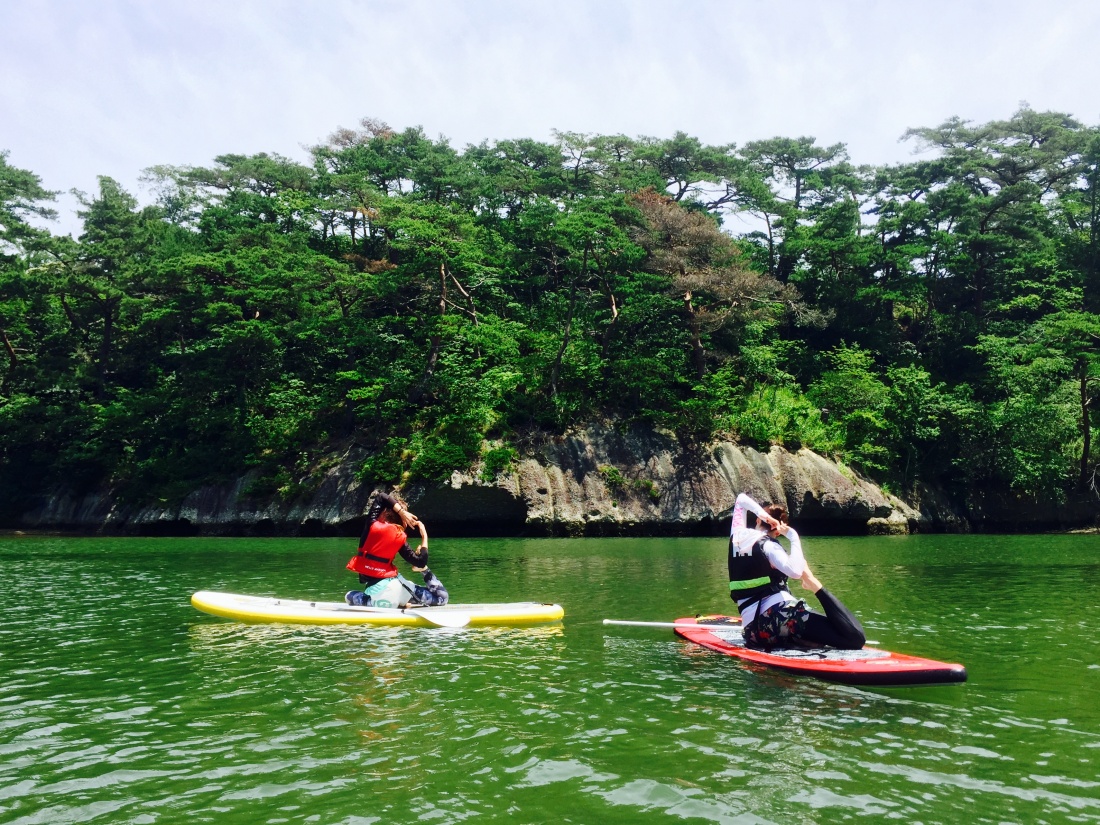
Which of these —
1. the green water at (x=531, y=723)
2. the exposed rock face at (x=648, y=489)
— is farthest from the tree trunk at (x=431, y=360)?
the green water at (x=531, y=723)

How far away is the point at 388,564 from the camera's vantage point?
12273 mm

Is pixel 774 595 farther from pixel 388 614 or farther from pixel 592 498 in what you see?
pixel 592 498

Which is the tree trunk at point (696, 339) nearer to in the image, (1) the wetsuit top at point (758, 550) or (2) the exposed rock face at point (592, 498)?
(2) the exposed rock face at point (592, 498)

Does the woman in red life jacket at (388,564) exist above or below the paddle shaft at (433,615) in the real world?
above

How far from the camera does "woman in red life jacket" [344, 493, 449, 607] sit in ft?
39.6

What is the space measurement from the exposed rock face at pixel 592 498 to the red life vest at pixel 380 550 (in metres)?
17.7

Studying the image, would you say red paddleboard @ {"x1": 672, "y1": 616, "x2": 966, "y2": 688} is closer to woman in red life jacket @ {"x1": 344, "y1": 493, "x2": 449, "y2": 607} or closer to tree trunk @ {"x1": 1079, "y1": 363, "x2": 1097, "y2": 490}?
woman in red life jacket @ {"x1": 344, "y1": 493, "x2": 449, "y2": 607}

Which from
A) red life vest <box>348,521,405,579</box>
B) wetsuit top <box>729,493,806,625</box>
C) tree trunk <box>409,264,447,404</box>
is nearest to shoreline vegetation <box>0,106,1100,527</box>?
tree trunk <box>409,264,447,404</box>

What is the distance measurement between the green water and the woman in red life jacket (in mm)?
964

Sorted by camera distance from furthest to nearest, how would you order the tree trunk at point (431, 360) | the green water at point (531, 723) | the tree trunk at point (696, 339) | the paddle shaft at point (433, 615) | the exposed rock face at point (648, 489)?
1. the tree trunk at point (696, 339)
2. the tree trunk at point (431, 360)
3. the exposed rock face at point (648, 489)
4. the paddle shaft at point (433, 615)
5. the green water at point (531, 723)

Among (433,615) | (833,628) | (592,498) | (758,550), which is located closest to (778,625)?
(833,628)

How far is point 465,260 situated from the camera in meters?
34.5

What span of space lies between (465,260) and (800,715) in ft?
97.0

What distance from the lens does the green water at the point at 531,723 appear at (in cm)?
503
